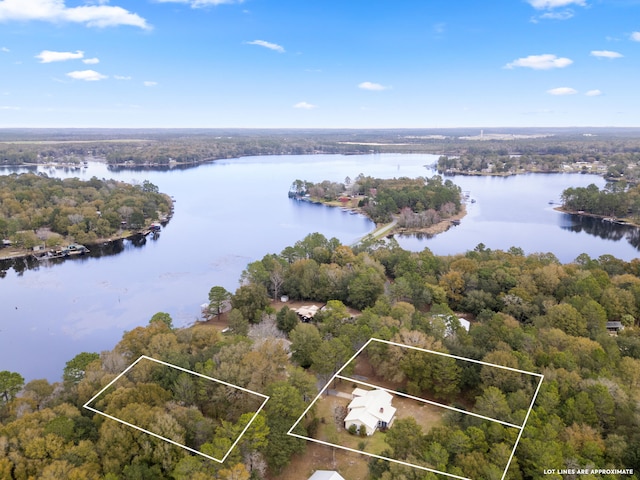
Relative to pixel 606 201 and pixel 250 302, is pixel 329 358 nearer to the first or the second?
pixel 250 302

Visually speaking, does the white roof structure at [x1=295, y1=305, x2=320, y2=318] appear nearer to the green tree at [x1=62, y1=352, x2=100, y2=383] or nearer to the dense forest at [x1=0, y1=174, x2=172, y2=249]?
the green tree at [x1=62, y1=352, x2=100, y2=383]

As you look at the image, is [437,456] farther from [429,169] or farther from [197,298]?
[429,169]

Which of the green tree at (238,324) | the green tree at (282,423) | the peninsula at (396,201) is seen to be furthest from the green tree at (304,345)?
the peninsula at (396,201)

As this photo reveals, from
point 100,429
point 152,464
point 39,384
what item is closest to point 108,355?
point 39,384

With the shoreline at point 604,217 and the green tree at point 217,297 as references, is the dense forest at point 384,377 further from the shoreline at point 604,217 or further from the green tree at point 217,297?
the shoreline at point 604,217

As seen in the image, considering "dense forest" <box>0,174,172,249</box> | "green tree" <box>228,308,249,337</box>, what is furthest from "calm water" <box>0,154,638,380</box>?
"green tree" <box>228,308,249,337</box>

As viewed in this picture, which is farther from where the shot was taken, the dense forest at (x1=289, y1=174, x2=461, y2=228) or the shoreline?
the dense forest at (x1=289, y1=174, x2=461, y2=228)

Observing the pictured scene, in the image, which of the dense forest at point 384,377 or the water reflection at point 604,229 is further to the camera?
the water reflection at point 604,229
